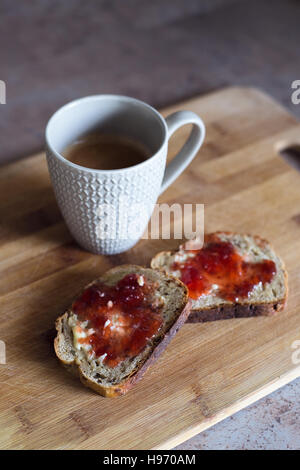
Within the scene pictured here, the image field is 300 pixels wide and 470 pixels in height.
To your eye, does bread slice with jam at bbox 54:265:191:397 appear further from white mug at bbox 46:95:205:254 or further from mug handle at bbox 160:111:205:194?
mug handle at bbox 160:111:205:194

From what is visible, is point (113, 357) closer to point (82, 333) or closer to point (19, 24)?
point (82, 333)

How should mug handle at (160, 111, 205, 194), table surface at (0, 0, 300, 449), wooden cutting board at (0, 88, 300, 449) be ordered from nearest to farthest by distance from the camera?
wooden cutting board at (0, 88, 300, 449) < mug handle at (160, 111, 205, 194) < table surface at (0, 0, 300, 449)

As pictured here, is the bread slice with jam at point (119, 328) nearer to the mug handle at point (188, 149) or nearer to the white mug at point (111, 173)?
the white mug at point (111, 173)

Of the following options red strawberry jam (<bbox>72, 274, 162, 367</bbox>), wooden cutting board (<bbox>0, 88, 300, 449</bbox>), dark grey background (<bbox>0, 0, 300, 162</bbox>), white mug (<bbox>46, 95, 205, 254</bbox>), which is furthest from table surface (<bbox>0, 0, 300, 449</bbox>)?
red strawberry jam (<bbox>72, 274, 162, 367</bbox>)

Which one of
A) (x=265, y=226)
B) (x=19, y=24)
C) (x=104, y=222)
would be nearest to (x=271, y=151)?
(x=265, y=226)
